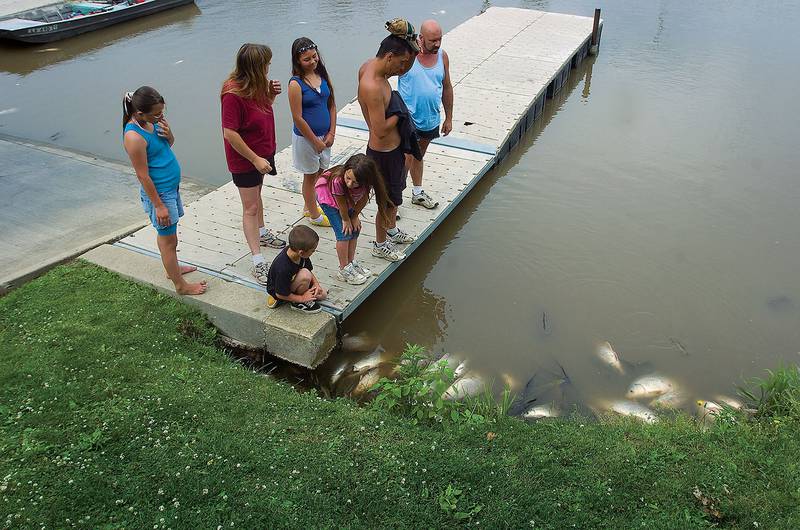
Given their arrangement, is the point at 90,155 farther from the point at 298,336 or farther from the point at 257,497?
the point at 257,497

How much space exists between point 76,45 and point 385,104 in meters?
14.0

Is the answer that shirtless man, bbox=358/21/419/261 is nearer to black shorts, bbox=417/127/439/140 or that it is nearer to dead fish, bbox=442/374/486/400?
black shorts, bbox=417/127/439/140

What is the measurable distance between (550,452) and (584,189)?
5439mm

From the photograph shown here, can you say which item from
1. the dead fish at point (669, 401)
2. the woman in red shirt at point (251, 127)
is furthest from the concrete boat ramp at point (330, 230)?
the dead fish at point (669, 401)

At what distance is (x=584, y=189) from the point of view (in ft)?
29.2

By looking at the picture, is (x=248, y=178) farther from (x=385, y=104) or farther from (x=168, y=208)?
(x=385, y=104)

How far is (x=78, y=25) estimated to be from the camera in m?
16.1

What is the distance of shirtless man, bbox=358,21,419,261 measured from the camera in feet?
17.1

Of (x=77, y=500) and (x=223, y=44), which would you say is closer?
(x=77, y=500)

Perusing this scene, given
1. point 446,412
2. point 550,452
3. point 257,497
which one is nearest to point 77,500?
point 257,497

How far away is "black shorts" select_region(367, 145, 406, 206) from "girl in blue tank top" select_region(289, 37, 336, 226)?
542mm

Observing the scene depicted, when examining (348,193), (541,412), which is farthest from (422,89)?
(541,412)

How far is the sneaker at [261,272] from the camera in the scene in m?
5.90

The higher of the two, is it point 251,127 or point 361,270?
point 251,127
